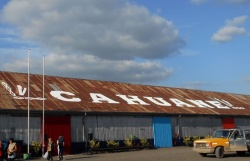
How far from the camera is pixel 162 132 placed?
1400 inches

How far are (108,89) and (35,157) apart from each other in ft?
40.5

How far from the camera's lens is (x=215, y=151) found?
23.2 meters

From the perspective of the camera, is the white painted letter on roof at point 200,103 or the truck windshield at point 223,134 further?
the white painted letter on roof at point 200,103

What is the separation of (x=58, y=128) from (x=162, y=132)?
10741 mm

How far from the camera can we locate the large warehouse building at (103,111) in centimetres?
2770

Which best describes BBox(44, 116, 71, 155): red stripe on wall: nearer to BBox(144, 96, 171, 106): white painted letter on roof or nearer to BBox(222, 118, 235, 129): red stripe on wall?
BBox(144, 96, 171, 106): white painted letter on roof

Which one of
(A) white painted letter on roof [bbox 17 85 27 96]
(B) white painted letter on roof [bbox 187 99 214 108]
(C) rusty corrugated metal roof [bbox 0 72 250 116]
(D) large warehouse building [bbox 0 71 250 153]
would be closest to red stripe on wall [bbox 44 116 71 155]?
(D) large warehouse building [bbox 0 71 250 153]

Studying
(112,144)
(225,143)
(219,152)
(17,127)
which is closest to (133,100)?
(112,144)

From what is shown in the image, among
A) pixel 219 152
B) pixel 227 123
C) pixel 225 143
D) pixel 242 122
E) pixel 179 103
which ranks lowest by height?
pixel 219 152

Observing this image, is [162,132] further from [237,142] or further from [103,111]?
[237,142]

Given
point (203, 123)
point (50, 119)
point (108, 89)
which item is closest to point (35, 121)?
point (50, 119)

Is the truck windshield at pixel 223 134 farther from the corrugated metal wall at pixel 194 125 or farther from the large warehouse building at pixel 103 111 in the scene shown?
the corrugated metal wall at pixel 194 125

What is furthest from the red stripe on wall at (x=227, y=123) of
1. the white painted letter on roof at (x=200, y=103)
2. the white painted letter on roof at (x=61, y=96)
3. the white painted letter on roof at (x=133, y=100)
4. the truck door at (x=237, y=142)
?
the truck door at (x=237, y=142)

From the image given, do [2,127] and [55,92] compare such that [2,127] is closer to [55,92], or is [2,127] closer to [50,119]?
[50,119]
